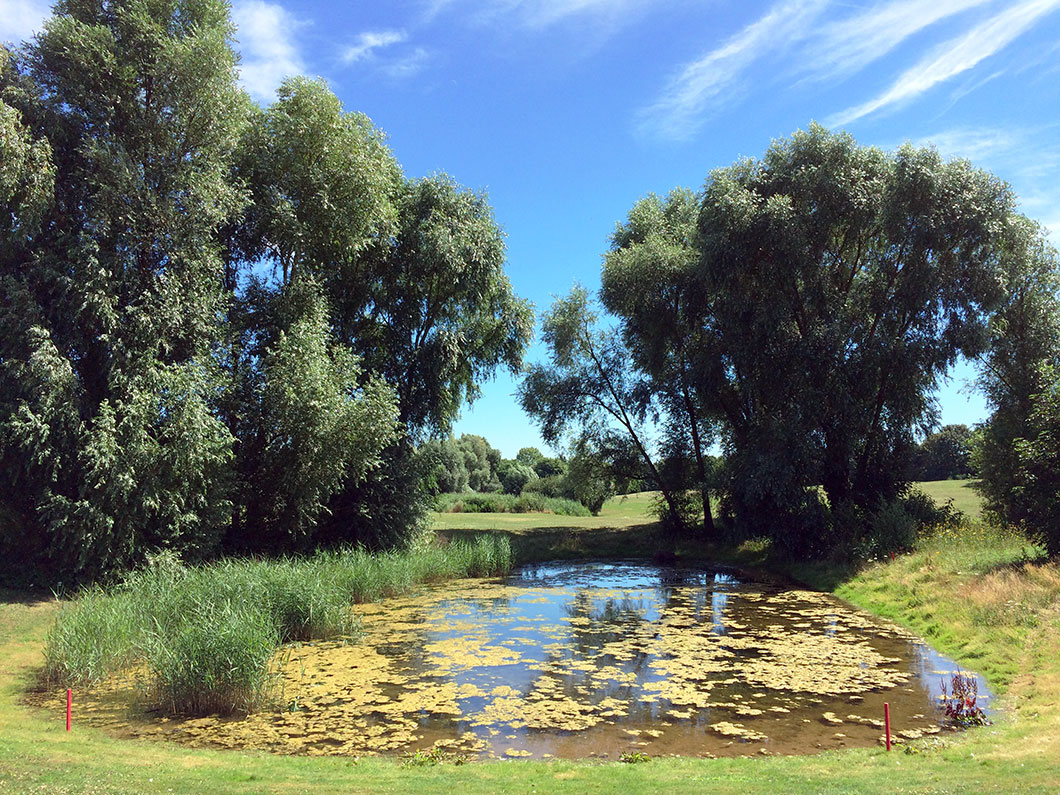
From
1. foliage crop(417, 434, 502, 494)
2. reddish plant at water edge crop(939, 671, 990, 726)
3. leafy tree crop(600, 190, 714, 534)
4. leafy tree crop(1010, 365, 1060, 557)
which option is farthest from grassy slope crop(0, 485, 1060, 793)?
foliage crop(417, 434, 502, 494)

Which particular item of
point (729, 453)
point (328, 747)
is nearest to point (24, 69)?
point (328, 747)

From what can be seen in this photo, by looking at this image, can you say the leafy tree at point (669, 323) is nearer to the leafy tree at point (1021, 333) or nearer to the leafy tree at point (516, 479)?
the leafy tree at point (1021, 333)

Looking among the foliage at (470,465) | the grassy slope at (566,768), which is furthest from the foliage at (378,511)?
the foliage at (470,465)

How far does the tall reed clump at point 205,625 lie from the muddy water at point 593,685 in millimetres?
493

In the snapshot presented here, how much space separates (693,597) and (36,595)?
56.5 ft

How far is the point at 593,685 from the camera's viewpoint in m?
11.2

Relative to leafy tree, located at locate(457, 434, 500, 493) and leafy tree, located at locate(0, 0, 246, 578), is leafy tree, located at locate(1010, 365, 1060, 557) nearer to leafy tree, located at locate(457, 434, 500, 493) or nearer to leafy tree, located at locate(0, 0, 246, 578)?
leafy tree, located at locate(0, 0, 246, 578)

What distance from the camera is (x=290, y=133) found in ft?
74.7

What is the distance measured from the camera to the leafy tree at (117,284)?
52.9 ft

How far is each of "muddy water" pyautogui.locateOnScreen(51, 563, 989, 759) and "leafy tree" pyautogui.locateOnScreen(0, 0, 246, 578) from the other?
21.5ft

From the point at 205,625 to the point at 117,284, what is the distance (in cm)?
1152

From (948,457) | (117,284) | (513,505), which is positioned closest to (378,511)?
(117,284)

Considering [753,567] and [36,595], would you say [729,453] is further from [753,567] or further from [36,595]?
[36,595]

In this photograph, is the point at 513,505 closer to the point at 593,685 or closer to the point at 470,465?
the point at 470,465
